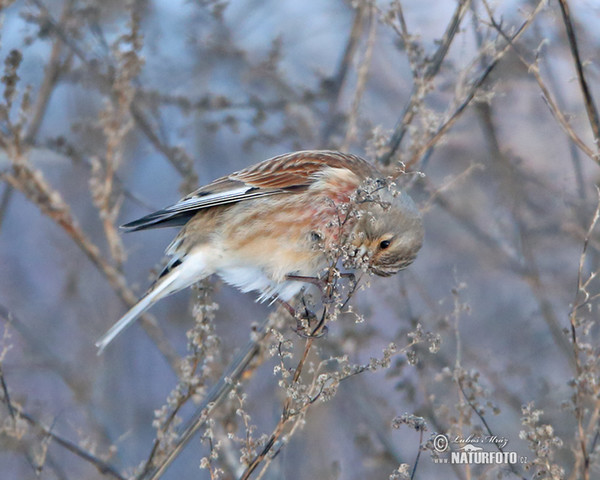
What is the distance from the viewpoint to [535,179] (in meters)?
4.38

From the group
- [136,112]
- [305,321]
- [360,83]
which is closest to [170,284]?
[305,321]

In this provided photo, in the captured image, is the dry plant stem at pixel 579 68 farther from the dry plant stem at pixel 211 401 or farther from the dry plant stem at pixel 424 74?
the dry plant stem at pixel 211 401

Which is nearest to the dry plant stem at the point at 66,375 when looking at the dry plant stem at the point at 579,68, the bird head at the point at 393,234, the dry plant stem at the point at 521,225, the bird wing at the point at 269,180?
the bird wing at the point at 269,180

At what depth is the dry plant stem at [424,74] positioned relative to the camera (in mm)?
3018

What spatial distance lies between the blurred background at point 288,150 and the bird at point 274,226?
6.9 inches

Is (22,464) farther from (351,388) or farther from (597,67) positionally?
(597,67)

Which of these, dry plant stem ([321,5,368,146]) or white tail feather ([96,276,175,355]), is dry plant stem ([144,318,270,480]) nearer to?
white tail feather ([96,276,175,355])

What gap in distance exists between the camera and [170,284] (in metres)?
3.14

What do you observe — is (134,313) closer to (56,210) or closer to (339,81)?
(56,210)

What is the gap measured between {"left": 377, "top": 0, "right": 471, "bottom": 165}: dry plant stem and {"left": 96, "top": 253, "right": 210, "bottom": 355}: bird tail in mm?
993

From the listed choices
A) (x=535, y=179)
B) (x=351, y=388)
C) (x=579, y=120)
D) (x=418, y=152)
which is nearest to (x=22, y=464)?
(x=351, y=388)

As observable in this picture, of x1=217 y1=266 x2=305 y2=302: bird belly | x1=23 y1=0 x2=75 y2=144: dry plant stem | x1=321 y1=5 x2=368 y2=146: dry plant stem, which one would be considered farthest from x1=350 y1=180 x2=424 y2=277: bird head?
x1=23 y1=0 x2=75 y2=144: dry plant stem

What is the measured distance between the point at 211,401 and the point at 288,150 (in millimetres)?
2511

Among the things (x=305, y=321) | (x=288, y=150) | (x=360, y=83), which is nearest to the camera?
(x=305, y=321)
